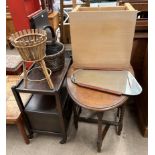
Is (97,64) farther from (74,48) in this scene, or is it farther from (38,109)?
(38,109)

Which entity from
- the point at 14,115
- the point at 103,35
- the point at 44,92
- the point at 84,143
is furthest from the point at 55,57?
the point at 84,143

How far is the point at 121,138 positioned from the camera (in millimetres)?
1541

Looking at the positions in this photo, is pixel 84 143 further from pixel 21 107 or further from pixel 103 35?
pixel 103 35

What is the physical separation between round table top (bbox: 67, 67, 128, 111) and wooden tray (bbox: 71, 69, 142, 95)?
3cm

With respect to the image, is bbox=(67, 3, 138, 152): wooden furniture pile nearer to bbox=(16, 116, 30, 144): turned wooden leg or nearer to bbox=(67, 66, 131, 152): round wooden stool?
bbox=(67, 66, 131, 152): round wooden stool

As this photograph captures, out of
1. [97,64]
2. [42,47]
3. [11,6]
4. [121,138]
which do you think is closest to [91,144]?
[121,138]

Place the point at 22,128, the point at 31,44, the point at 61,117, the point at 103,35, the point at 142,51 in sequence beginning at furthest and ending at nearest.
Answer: the point at 142,51 < the point at 22,128 < the point at 61,117 < the point at 103,35 < the point at 31,44

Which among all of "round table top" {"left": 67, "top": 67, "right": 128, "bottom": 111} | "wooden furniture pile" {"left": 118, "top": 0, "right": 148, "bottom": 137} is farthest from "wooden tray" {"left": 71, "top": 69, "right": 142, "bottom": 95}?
"wooden furniture pile" {"left": 118, "top": 0, "right": 148, "bottom": 137}

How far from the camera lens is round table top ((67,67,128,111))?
42.6 inches

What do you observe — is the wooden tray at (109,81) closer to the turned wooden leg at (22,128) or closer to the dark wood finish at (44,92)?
the dark wood finish at (44,92)

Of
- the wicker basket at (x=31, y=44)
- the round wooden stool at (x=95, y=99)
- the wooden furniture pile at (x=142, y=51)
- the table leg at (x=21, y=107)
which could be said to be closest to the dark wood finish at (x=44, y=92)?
the table leg at (x=21, y=107)

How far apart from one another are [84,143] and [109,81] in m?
0.64

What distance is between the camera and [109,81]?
1227 millimetres

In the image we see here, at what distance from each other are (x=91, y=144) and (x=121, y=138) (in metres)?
0.27
